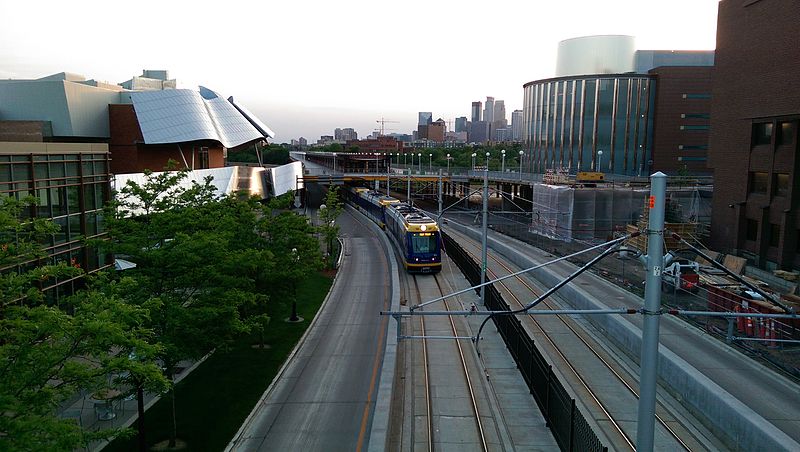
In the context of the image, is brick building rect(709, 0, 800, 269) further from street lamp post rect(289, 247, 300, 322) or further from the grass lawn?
the grass lawn

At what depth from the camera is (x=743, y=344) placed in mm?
21906

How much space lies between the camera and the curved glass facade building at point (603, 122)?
85.1m

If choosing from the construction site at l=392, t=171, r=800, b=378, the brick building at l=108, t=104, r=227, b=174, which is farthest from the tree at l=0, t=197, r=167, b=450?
the brick building at l=108, t=104, r=227, b=174

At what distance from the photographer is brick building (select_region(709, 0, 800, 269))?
1458 inches

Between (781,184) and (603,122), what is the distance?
49.8m

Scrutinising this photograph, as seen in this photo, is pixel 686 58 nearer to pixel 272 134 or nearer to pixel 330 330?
pixel 272 134

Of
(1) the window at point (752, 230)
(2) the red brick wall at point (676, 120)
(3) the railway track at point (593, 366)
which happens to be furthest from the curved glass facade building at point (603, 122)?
(3) the railway track at point (593, 366)

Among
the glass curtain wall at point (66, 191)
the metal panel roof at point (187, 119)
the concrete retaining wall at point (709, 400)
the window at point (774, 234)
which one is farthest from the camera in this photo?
the metal panel roof at point (187, 119)

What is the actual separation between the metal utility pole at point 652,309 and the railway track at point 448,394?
631 centimetres

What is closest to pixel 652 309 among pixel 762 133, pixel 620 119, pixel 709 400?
→ pixel 709 400

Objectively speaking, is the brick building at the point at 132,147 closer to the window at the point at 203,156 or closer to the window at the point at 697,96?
the window at the point at 203,156

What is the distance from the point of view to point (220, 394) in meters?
19.8

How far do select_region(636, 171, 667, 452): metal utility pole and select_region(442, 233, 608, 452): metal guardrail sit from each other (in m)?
1.42

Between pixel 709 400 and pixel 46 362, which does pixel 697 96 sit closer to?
pixel 709 400
